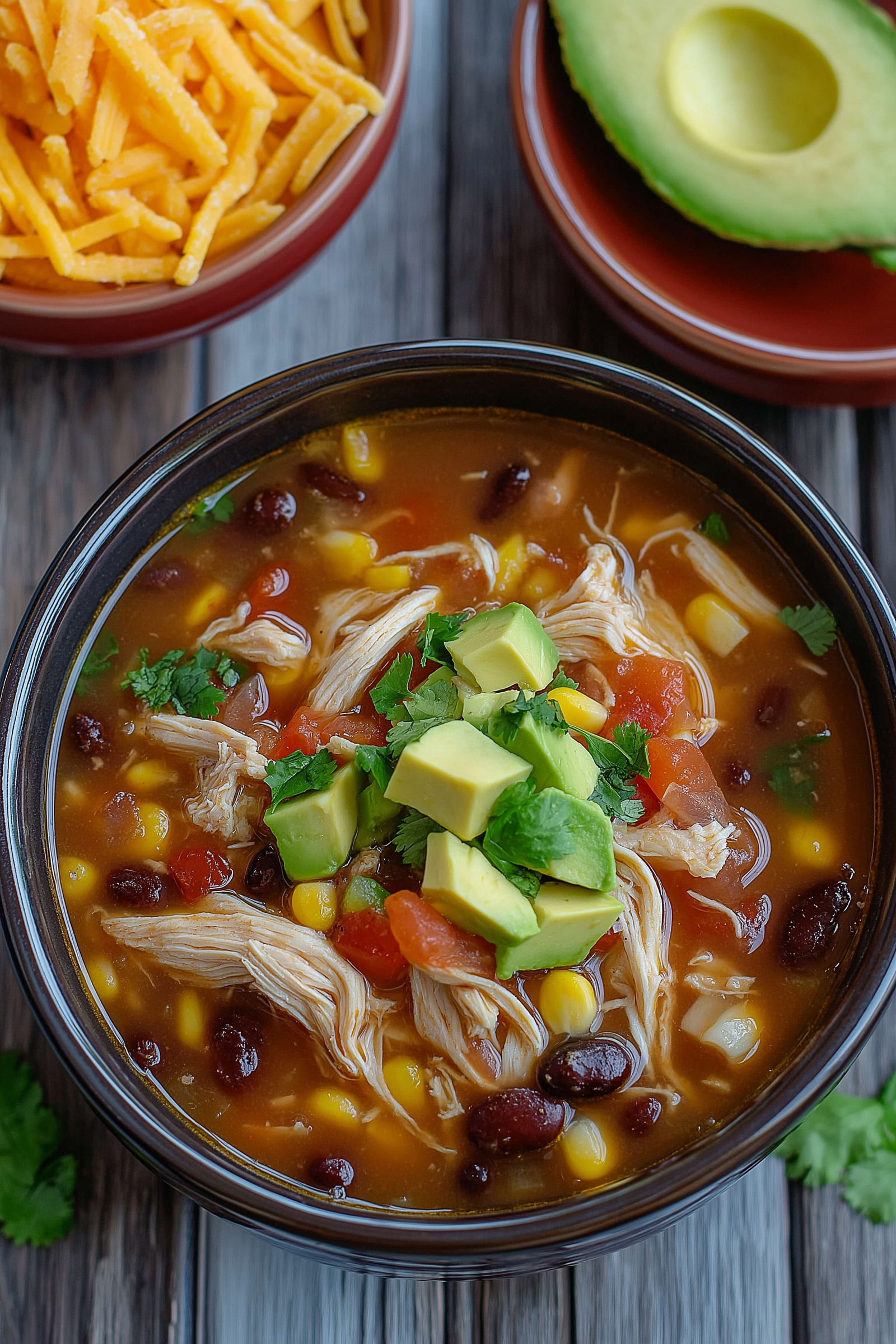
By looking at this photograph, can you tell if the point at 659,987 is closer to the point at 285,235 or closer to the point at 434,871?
the point at 434,871

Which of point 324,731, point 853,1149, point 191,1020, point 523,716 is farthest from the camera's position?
point 853,1149

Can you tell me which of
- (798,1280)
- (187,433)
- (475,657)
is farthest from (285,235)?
(798,1280)

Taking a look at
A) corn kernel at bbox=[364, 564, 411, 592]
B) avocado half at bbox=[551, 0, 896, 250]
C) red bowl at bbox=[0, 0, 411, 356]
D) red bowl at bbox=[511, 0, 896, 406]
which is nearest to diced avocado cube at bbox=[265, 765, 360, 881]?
corn kernel at bbox=[364, 564, 411, 592]

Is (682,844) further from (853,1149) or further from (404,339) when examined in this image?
(404,339)

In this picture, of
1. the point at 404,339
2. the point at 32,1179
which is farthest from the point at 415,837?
the point at 404,339

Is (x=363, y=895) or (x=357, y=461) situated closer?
(x=363, y=895)
